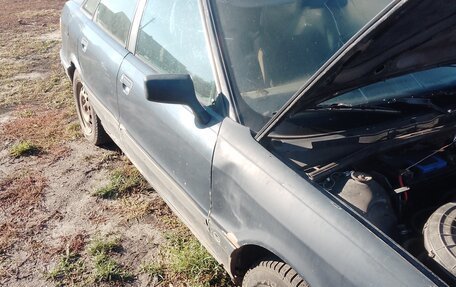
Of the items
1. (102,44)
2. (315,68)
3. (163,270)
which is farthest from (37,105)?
(315,68)

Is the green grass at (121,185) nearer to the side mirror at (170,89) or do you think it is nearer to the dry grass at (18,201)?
the dry grass at (18,201)

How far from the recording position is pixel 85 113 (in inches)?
174

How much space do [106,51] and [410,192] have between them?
7.16 ft

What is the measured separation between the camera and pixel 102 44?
11.3ft

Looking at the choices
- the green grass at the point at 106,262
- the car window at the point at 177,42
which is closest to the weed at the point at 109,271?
the green grass at the point at 106,262

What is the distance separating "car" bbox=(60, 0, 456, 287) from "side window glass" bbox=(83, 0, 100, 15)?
1.01m

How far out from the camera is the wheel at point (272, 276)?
1988mm

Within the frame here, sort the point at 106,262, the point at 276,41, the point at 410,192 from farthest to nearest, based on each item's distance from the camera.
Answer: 1. the point at 106,262
2. the point at 276,41
3. the point at 410,192

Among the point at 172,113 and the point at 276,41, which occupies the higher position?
the point at 276,41

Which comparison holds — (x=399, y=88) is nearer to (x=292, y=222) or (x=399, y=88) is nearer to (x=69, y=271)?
(x=292, y=222)

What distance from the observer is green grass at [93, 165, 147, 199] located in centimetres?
371

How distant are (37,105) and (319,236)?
4.43m

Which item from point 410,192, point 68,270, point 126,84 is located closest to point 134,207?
point 68,270

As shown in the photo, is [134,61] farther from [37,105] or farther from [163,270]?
[37,105]
